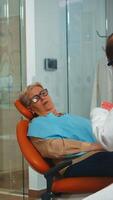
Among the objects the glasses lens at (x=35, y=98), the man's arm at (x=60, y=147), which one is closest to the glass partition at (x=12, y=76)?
the glasses lens at (x=35, y=98)

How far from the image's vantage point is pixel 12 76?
3.89m

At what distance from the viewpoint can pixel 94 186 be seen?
7.13ft

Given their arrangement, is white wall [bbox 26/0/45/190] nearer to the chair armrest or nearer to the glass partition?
the glass partition

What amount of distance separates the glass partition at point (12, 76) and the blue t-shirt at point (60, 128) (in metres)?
1.38

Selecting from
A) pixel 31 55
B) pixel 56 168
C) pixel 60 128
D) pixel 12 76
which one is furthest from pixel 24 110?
pixel 31 55

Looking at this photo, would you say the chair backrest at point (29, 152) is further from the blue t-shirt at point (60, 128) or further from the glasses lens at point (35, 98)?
the glasses lens at point (35, 98)

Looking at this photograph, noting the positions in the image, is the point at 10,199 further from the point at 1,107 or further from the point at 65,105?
the point at 65,105

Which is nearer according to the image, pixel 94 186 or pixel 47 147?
pixel 94 186

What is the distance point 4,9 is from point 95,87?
1.26 metres

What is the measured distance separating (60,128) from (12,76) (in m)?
1.56

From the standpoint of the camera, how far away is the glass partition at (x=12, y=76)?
3.86 meters

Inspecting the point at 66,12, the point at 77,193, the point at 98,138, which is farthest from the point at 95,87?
the point at 98,138

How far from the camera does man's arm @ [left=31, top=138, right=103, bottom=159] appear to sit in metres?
2.30

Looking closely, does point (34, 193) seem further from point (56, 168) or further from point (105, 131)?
point (105, 131)
